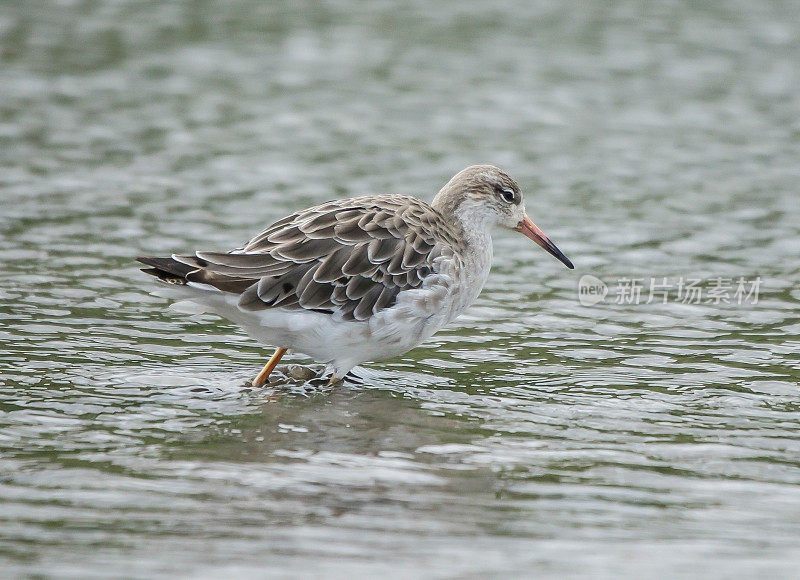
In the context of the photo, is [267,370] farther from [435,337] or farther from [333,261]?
[435,337]

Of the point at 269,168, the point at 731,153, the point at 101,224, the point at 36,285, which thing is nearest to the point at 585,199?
the point at 731,153

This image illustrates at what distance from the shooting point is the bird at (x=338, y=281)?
9945mm

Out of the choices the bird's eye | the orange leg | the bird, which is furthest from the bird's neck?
the orange leg

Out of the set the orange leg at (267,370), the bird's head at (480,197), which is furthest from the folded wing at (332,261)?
the bird's head at (480,197)

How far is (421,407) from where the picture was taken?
33.1ft

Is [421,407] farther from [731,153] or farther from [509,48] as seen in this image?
[509,48]

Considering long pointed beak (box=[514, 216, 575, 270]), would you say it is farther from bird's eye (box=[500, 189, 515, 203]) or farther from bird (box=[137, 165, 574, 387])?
bird (box=[137, 165, 574, 387])

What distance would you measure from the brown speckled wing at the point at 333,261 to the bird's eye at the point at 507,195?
1.16 m

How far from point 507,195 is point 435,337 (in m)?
1.63

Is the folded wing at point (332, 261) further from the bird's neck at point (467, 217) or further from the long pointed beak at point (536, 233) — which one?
the long pointed beak at point (536, 233)

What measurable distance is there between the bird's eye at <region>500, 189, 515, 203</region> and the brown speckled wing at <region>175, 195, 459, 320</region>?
1159 mm

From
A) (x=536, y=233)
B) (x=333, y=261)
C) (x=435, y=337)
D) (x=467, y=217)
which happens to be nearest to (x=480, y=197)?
(x=467, y=217)

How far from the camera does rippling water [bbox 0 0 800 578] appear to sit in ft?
24.8

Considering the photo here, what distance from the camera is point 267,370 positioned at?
34.7ft
